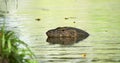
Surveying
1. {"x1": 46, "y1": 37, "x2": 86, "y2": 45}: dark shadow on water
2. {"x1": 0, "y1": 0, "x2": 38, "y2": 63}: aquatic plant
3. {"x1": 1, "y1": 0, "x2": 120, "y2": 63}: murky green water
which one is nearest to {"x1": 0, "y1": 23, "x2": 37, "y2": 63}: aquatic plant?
{"x1": 0, "y1": 0, "x2": 38, "y2": 63}: aquatic plant

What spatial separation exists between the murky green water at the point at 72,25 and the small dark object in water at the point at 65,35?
128 mm

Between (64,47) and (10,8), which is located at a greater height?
(10,8)

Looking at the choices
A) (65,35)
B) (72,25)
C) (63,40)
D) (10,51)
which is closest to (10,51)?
(10,51)

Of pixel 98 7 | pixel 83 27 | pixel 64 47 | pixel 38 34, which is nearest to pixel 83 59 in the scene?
pixel 64 47

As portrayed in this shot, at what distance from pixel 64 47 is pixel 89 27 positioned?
1.55 m

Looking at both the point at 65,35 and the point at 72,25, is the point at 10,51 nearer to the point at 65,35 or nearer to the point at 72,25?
the point at 65,35

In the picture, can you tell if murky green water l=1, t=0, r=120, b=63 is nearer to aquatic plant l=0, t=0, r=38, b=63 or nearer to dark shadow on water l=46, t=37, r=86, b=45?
dark shadow on water l=46, t=37, r=86, b=45

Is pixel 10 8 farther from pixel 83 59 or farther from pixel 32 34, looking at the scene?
pixel 83 59

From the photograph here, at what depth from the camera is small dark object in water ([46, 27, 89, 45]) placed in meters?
5.46

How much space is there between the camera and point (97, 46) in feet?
16.7

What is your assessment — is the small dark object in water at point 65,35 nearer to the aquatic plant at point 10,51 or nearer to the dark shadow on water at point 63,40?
the dark shadow on water at point 63,40

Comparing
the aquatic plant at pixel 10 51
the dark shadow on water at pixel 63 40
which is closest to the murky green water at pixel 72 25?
the dark shadow on water at pixel 63 40

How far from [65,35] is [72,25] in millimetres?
803

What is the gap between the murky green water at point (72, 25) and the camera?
4.61m
